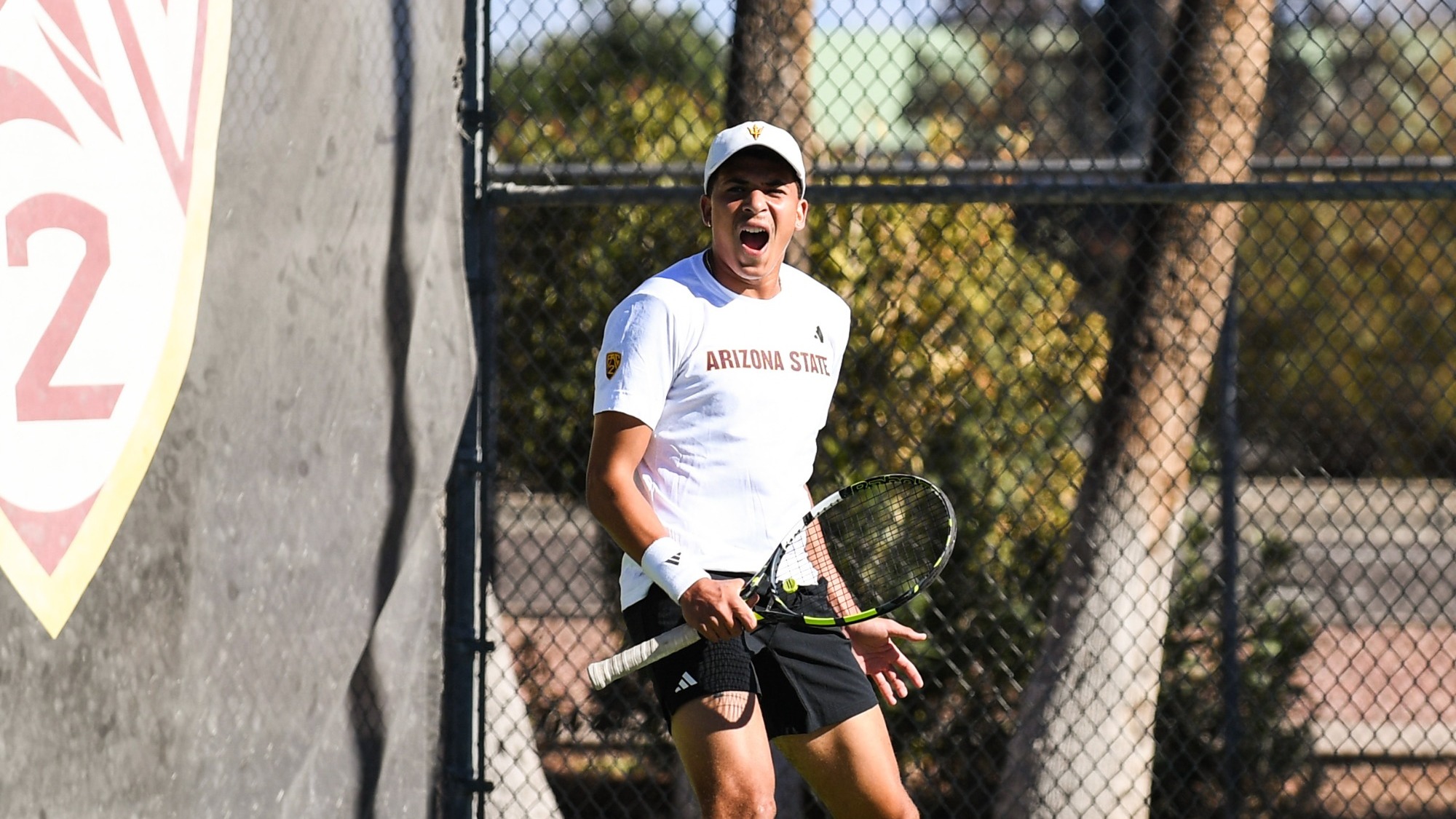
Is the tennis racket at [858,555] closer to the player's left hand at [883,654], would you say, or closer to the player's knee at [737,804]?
the player's left hand at [883,654]

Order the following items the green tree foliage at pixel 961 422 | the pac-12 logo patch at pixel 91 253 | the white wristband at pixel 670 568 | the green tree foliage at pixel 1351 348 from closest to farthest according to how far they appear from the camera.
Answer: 1. the pac-12 logo patch at pixel 91 253
2. the white wristband at pixel 670 568
3. the green tree foliage at pixel 961 422
4. the green tree foliage at pixel 1351 348

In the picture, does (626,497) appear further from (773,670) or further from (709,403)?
(773,670)

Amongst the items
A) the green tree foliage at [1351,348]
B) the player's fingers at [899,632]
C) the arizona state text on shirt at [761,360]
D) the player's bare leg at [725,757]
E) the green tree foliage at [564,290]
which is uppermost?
the green tree foliage at [1351,348]

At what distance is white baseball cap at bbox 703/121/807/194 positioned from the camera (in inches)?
121

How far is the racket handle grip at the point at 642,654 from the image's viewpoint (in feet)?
9.59

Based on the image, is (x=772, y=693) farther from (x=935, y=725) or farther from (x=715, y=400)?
(x=935, y=725)

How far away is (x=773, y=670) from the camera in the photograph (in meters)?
3.14

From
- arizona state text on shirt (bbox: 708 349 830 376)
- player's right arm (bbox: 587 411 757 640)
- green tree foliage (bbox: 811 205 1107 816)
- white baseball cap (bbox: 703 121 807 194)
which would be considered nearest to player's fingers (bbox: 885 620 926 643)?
player's right arm (bbox: 587 411 757 640)

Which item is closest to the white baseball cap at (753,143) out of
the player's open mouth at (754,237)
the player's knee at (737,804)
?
the player's open mouth at (754,237)

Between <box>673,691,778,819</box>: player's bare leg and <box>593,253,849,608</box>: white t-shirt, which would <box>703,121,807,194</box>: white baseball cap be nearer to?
<box>593,253,849,608</box>: white t-shirt

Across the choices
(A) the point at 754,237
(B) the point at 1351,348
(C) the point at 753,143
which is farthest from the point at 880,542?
(B) the point at 1351,348

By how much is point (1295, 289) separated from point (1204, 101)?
843 centimetres

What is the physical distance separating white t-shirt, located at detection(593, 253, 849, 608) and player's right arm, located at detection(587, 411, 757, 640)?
0.03 metres

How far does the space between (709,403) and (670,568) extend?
363 mm
